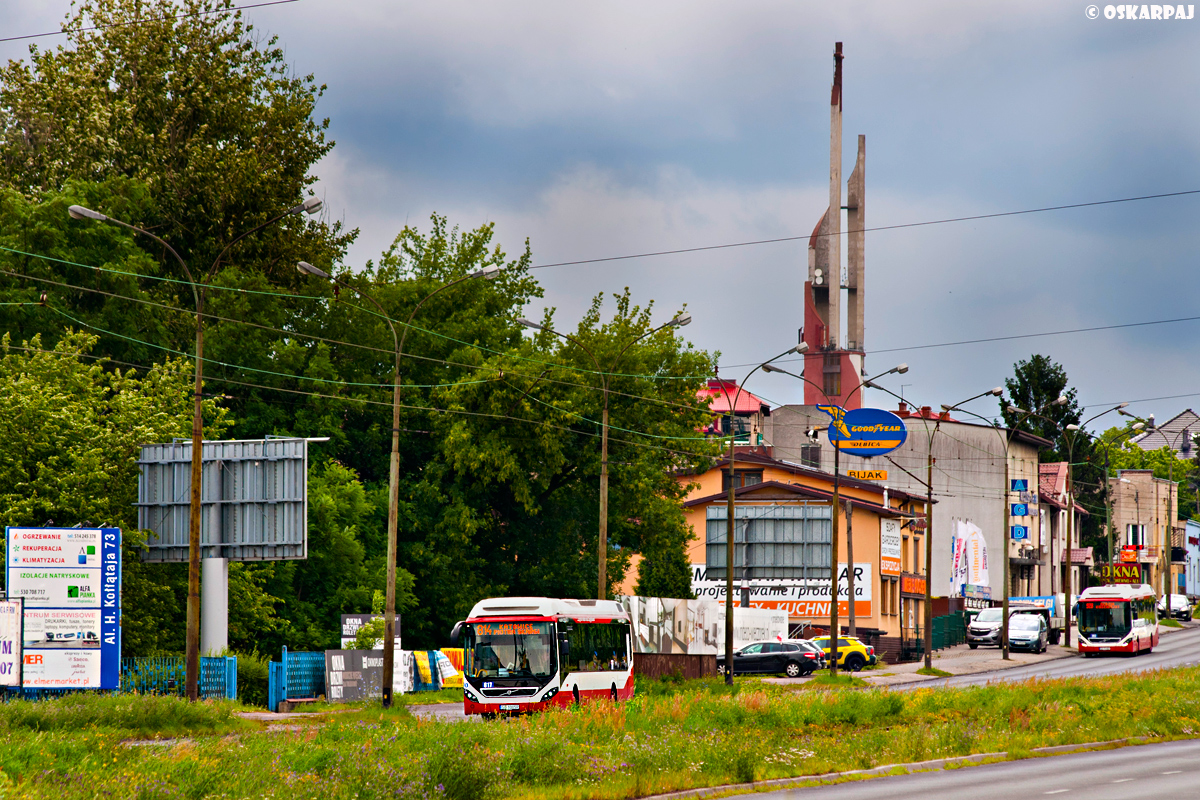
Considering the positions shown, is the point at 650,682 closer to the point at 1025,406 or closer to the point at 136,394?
the point at 136,394

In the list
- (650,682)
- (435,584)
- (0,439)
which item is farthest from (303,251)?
(650,682)

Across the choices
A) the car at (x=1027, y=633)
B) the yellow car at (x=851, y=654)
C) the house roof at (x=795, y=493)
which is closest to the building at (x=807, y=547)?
the house roof at (x=795, y=493)

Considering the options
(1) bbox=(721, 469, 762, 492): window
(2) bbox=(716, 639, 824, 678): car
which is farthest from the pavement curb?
(1) bbox=(721, 469, 762, 492): window

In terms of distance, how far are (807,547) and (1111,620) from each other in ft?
44.5

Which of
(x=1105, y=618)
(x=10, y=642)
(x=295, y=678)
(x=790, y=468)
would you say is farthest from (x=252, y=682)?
(x=790, y=468)

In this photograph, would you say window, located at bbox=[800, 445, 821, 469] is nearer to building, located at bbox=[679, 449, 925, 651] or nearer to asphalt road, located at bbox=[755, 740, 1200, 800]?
building, located at bbox=[679, 449, 925, 651]

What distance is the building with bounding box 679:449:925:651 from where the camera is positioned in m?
63.5

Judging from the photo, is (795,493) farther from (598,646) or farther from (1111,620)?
(598,646)

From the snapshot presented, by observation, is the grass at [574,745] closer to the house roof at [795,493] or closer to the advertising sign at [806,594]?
the house roof at [795,493]

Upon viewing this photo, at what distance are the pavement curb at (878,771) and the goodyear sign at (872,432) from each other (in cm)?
4801

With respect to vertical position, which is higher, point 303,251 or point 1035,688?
point 303,251

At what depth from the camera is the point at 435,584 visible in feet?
163

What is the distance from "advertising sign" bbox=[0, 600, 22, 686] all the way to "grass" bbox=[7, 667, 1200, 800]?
217 inches

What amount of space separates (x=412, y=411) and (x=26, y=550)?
2367cm
